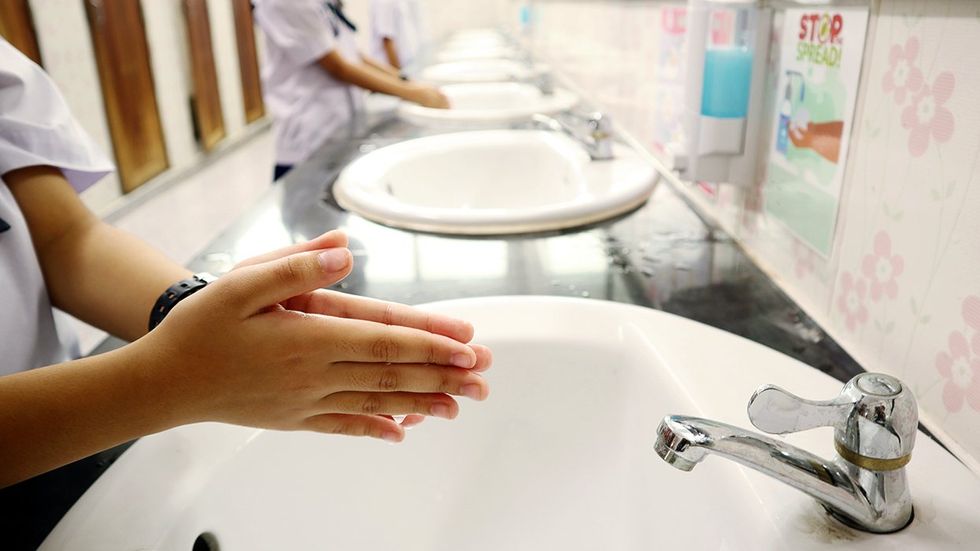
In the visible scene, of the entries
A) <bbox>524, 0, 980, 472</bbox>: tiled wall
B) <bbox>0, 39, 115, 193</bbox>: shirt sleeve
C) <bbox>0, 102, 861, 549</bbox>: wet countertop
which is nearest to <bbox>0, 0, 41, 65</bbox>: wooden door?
<bbox>0, 102, 861, 549</bbox>: wet countertop

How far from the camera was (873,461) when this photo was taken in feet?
1.32

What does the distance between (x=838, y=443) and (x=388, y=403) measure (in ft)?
0.94

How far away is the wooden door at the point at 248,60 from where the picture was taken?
5691 millimetres

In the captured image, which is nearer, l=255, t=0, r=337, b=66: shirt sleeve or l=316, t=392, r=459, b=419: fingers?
l=316, t=392, r=459, b=419: fingers

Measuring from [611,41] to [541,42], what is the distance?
6.53ft

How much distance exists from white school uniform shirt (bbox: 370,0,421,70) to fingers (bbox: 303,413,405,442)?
3.90 metres

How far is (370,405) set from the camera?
463mm

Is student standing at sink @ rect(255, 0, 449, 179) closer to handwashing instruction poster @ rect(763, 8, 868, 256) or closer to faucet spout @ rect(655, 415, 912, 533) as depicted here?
handwashing instruction poster @ rect(763, 8, 868, 256)

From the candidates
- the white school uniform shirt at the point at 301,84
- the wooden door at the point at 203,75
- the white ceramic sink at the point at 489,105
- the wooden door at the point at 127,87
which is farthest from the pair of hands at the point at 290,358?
the wooden door at the point at 203,75

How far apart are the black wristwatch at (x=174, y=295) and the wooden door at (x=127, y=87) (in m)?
3.41

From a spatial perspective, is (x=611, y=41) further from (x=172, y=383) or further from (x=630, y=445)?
(x=172, y=383)

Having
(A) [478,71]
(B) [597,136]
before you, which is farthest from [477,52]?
(B) [597,136]

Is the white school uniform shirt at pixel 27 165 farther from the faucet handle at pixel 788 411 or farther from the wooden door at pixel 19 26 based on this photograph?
the wooden door at pixel 19 26

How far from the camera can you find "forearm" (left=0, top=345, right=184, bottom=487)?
0.44 meters
